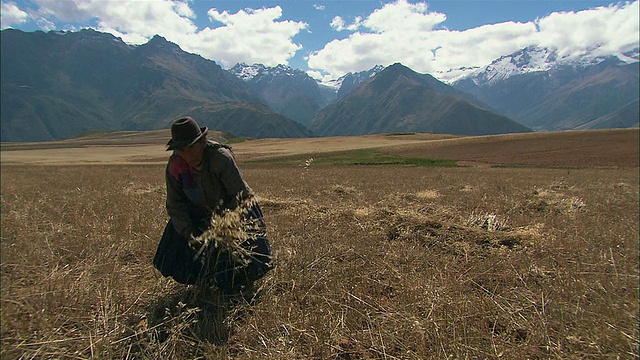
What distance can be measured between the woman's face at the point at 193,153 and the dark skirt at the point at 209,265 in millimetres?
833

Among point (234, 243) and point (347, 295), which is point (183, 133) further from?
point (347, 295)

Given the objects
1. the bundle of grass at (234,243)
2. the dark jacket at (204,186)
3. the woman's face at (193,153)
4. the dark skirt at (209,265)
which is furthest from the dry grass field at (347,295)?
the woman's face at (193,153)

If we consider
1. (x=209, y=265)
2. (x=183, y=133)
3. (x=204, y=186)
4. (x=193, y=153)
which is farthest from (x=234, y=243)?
(x=183, y=133)

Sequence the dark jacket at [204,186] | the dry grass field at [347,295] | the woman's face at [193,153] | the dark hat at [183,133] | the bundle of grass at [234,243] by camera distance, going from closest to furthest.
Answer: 1. the dry grass field at [347,295]
2. the bundle of grass at [234,243]
3. the dark hat at [183,133]
4. the woman's face at [193,153]
5. the dark jacket at [204,186]

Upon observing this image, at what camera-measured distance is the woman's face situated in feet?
11.6

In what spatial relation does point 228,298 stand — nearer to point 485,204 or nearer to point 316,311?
point 316,311

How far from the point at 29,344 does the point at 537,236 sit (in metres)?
6.74

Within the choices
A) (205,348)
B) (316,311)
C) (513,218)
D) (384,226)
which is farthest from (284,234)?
(513,218)

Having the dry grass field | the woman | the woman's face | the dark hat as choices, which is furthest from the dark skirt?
the dark hat

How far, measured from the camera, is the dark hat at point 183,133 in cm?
340

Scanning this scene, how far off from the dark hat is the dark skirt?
3.33 feet

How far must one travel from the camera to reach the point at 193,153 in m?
3.59

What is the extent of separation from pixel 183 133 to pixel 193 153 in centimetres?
26

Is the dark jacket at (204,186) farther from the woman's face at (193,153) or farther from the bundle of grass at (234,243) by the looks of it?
the bundle of grass at (234,243)
